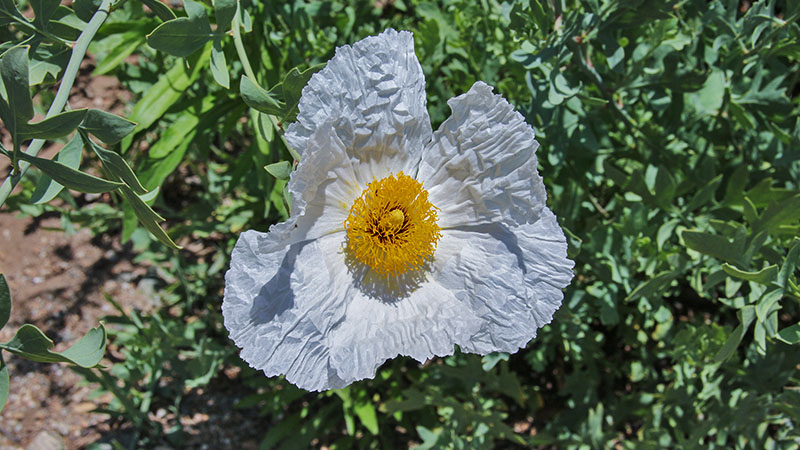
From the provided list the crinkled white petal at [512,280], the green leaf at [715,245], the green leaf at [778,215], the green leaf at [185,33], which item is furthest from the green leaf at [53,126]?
the green leaf at [778,215]

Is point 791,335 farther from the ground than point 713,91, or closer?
closer

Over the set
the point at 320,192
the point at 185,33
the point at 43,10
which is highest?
the point at 43,10

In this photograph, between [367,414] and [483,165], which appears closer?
[483,165]

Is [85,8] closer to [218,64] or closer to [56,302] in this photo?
[218,64]

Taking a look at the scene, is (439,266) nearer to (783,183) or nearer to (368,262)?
(368,262)

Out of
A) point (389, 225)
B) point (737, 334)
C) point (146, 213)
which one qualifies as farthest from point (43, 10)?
point (737, 334)

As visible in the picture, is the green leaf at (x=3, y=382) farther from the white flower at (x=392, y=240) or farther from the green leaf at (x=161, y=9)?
the green leaf at (x=161, y=9)
